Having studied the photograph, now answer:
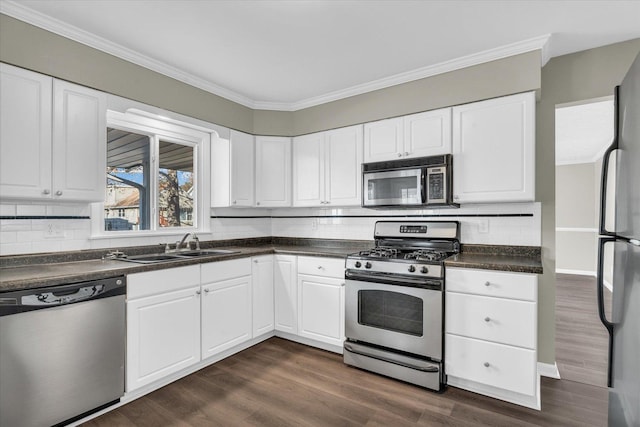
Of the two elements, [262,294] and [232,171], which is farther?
[232,171]

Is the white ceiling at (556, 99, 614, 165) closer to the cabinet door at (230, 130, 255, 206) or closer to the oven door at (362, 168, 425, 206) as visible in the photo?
the oven door at (362, 168, 425, 206)

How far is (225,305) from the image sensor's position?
2918mm

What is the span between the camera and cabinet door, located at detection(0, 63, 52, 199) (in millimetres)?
2021

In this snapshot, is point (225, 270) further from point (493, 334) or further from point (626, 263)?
point (626, 263)

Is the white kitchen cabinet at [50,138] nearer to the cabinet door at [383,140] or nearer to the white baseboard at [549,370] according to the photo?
the cabinet door at [383,140]

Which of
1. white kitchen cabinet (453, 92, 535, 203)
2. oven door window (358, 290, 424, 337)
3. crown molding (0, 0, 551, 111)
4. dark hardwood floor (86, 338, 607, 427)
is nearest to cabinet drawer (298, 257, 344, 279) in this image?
oven door window (358, 290, 424, 337)

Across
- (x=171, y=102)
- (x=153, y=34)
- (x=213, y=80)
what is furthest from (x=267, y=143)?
(x=153, y=34)

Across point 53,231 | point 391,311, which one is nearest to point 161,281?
point 53,231

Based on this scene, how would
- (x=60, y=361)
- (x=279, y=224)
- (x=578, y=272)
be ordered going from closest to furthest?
(x=60, y=361)
(x=279, y=224)
(x=578, y=272)

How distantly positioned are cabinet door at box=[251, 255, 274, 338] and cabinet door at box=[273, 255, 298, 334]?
0.06 m

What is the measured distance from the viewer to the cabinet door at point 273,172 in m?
3.83

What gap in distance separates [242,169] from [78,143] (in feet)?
5.14

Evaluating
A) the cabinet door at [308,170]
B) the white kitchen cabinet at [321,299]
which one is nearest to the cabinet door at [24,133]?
the white kitchen cabinet at [321,299]

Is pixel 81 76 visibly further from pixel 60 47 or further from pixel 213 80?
pixel 213 80
